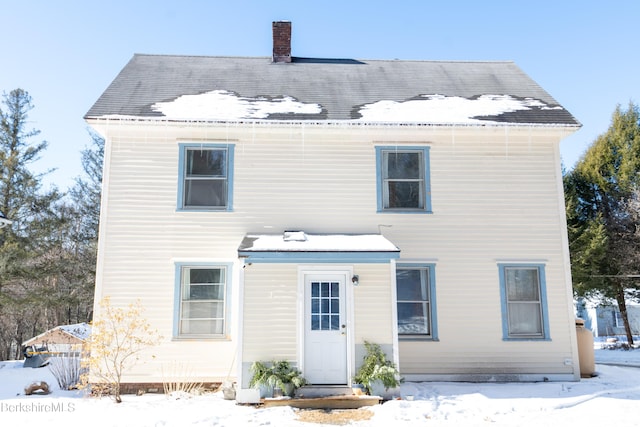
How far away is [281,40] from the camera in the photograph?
1335 centimetres

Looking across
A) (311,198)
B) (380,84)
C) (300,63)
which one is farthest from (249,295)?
(300,63)

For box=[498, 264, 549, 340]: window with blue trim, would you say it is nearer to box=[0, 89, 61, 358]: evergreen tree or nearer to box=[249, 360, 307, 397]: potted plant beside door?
box=[249, 360, 307, 397]: potted plant beside door

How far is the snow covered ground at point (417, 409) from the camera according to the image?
21.9 feet

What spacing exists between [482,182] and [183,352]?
7070mm

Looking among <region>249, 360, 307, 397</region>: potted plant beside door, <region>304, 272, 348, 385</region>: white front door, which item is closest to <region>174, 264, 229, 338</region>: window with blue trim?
<region>249, 360, 307, 397</region>: potted plant beside door

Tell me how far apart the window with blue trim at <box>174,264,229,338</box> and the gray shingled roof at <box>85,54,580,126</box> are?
3249 millimetres

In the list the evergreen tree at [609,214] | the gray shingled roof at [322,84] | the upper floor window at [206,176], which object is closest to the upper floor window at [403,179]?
the gray shingled roof at [322,84]

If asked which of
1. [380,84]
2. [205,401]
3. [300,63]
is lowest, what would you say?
[205,401]

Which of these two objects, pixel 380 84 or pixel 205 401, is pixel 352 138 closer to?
pixel 380 84

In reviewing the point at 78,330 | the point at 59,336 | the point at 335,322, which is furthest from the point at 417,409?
the point at 78,330

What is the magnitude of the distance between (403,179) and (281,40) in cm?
594

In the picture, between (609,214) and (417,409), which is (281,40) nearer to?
(417,409)

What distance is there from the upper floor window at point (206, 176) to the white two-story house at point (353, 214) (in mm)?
30

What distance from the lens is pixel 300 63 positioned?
43.0 feet
